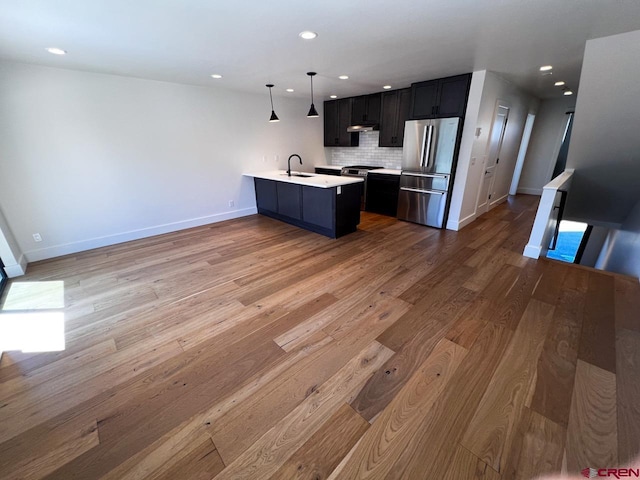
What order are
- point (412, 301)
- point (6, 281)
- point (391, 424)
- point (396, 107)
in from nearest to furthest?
1. point (391, 424)
2. point (412, 301)
3. point (6, 281)
4. point (396, 107)

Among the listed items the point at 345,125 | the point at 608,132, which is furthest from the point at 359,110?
the point at 608,132

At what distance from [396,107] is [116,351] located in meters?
5.37

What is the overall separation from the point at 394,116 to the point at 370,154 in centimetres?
111

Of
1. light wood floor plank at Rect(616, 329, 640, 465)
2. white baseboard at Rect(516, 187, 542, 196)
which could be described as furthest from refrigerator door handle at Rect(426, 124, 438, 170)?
white baseboard at Rect(516, 187, 542, 196)

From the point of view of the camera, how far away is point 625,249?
3.61 meters

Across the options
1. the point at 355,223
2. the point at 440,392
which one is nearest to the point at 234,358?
the point at 440,392

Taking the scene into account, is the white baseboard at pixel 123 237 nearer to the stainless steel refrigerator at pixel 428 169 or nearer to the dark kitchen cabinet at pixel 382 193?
the dark kitchen cabinet at pixel 382 193

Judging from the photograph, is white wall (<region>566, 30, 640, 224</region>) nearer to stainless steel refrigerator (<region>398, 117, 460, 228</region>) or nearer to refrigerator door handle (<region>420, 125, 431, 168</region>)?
stainless steel refrigerator (<region>398, 117, 460, 228</region>)

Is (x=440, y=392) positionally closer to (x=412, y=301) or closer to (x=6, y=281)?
(x=412, y=301)

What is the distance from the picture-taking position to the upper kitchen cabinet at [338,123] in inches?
226

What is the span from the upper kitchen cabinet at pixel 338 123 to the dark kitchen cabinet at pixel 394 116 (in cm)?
90

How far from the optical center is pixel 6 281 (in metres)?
2.92

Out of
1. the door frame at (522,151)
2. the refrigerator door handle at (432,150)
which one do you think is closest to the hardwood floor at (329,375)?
the refrigerator door handle at (432,150)

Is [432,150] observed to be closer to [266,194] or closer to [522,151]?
[266,194]
